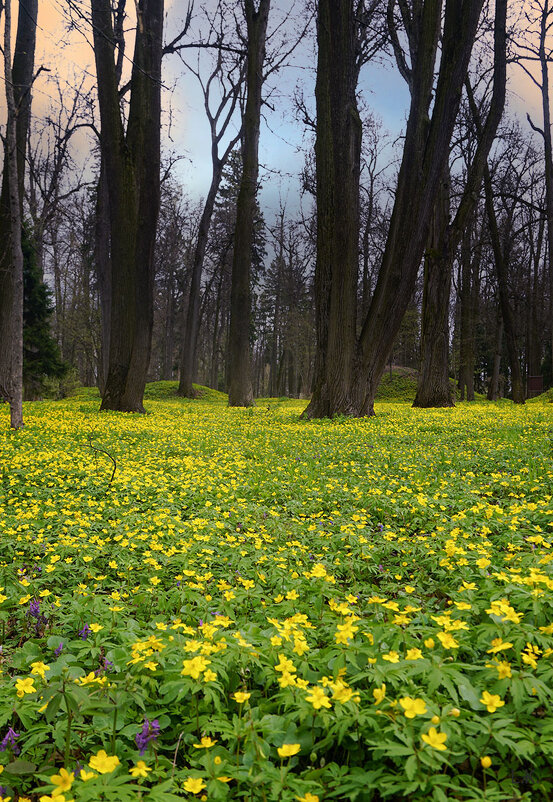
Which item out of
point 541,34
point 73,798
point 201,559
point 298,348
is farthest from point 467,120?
point 73,798

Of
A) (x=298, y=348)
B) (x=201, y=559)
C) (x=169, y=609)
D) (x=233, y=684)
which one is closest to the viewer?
(x=233, y=684)

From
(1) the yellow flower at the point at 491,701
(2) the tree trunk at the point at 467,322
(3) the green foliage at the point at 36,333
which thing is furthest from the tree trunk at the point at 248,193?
(1) the yellow flower at the point at 491,701

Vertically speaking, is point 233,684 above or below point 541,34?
below

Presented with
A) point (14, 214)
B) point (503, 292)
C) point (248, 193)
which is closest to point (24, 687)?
point (14, 214)

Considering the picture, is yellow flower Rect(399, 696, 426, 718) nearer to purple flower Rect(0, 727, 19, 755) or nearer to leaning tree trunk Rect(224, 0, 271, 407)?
purple flower Rect(0, 727, 19, 755)

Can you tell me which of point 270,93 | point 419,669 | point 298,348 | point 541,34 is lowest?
point 419,669

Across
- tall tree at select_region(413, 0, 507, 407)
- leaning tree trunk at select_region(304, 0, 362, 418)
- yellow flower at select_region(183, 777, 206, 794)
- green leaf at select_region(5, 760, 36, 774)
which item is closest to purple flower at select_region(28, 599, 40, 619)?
green leaf at select_region(5, 760, 36, 774)

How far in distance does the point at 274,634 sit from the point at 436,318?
16.3 meters

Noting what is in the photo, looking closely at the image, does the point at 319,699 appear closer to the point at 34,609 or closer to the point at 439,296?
the point at 34,609

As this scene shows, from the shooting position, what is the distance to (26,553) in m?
3.52

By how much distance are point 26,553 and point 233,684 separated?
92.6 inches

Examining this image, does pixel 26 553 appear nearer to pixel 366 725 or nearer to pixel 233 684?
pixel 233 684

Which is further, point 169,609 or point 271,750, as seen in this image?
point 169,609

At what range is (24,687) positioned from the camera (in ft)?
5.47
